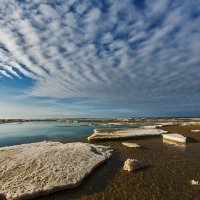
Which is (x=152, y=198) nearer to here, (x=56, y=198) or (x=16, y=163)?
(x=56, y=198)

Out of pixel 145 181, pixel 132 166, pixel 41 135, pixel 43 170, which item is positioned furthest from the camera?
pixel 41 135

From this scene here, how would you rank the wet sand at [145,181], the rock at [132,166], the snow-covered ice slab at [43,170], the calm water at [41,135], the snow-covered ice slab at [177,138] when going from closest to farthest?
the wet sand at [145,181]
the snow-covered ice slab at [43,170]
the rock at [132,166]
the snow-covered ice slab at [177,138]
the calm water at [41,135]

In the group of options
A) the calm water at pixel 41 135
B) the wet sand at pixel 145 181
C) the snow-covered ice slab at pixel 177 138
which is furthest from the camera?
the calm water at pixel 41 135

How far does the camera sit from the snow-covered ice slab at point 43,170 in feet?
30.3

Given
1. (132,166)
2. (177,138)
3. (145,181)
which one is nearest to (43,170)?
(132,166)

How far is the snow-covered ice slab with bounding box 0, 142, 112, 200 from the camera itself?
30.3ft

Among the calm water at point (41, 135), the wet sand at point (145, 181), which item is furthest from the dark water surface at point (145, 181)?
the calm water at point (41, 135)

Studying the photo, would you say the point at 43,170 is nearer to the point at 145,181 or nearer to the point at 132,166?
the point at 132,166

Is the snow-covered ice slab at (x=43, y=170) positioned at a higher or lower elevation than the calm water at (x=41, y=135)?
lower

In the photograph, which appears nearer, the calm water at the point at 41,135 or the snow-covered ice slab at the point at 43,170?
the snow-covered ice slab at the point at 43,170

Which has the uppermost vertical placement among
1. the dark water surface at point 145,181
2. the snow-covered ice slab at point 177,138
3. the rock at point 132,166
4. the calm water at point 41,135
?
the calm water at point 41,135

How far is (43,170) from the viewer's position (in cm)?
1130

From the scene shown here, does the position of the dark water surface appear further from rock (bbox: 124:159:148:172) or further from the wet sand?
rock (bbox: 124:159:148:172)

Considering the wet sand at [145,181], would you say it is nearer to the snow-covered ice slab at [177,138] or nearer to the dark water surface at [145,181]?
the dark water surface at [145,181]
